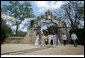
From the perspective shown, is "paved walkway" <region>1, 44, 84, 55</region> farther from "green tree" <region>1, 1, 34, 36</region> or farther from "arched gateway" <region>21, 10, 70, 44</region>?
"green tree" <region>1, 1, 34, 36</region>

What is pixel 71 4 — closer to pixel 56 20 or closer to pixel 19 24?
pixel 56 20

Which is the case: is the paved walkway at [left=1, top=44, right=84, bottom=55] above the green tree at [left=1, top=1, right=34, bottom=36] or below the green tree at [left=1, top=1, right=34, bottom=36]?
below

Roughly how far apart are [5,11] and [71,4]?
12.6 meters

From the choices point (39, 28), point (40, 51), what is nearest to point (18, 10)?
point (39, 28)

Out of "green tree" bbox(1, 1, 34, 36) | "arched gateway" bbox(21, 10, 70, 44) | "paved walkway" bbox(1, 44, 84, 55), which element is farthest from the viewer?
"green tree" bbox(1, 1, 34, 36)

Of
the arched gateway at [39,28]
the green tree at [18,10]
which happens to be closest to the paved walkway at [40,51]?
the arched gateway at [39,28]

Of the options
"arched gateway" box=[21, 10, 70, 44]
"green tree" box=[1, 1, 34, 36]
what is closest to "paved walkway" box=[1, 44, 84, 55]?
"arched gateway" box=[21, 10, 70, 44]

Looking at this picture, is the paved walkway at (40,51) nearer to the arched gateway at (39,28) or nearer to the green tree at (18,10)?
the arched gateway at (39,28)

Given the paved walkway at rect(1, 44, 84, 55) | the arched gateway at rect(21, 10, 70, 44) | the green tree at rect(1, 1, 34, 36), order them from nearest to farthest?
1. the paved walkway at rect(1, 44, 84, 55)
2. the arched gateway at rect(21, 10, 70, 44)
3. the green tree at rect(1, 1, 34, 36)

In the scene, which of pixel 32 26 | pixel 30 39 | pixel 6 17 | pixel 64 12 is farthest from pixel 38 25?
pixel 6 17

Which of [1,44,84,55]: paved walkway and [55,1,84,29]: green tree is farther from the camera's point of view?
[55,1,84,29]: green tree

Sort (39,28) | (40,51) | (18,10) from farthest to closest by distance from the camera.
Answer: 1. (18,10)
2. (39,28)
3. (40,51)

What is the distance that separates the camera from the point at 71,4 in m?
21.4

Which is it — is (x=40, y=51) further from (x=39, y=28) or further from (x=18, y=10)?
(x=18, y=10)
